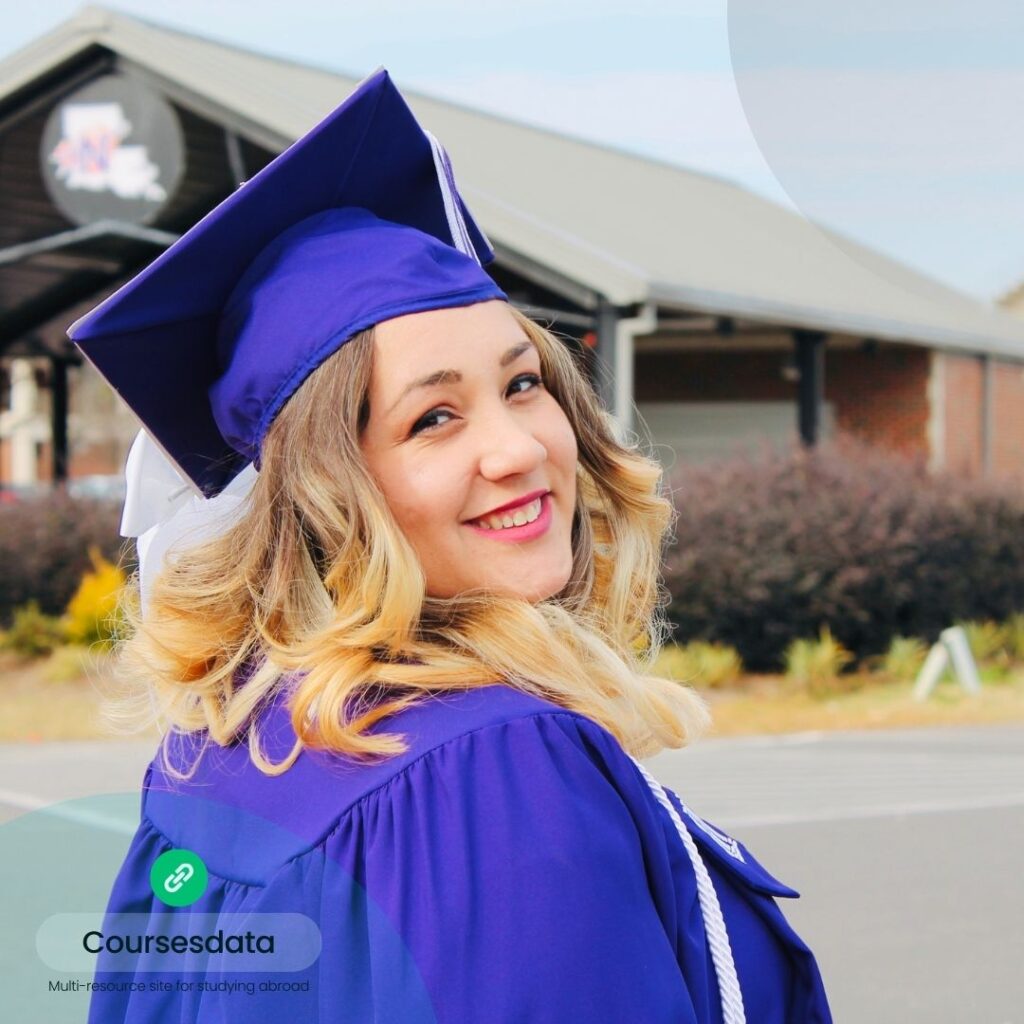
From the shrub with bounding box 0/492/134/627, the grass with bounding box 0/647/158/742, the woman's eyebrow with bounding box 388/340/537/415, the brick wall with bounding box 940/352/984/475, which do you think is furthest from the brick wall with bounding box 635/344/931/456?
the woman's eyebrow with bounding box 388/340/537/415

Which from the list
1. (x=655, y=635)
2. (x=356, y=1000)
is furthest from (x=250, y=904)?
(x=655, y=635)

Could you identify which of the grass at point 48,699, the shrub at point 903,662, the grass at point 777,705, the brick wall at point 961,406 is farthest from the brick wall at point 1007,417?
the grass at point 48,699

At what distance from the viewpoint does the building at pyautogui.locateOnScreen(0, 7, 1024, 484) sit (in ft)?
45.2

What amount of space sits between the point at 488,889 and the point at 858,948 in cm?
462

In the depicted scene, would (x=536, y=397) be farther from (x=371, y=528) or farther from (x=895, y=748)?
(x=895, y=748)

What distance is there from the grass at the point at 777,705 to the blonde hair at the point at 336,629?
8.73 metres

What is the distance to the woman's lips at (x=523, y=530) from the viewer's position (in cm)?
163

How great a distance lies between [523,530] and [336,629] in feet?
0.89

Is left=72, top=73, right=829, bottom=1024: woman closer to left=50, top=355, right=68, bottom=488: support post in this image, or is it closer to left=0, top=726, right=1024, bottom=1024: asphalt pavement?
left=0, top=726, right=1024, bottom=1024: asphalt pavement

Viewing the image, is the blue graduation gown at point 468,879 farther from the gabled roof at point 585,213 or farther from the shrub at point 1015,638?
the shrub at point 1015,638

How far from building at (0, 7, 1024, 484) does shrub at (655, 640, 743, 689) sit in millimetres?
2292

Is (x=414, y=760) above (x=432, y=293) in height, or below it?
below

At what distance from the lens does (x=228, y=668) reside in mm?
1602

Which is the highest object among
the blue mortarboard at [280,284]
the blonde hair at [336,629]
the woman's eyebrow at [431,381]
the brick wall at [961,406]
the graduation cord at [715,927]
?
the blue mortarboard at [280,284]
